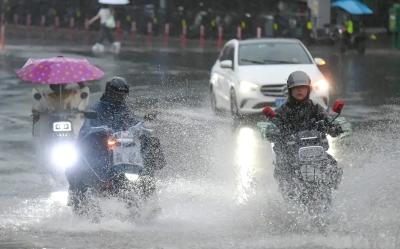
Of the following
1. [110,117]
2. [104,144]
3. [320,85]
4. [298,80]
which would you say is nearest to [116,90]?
[110,117]

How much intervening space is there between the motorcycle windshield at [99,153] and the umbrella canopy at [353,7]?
28.8m

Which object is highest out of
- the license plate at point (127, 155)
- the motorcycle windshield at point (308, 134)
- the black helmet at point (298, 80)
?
the black helmet at point (298, 80)

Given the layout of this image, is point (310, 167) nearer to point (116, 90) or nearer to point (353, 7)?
point (116, 90)

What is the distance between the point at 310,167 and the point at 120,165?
1547 mm

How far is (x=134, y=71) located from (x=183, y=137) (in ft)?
41.1

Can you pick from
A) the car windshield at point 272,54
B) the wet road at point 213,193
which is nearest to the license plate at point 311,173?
the wet road at point 213,193

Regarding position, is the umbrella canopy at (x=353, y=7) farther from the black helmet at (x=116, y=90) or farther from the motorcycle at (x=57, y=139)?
the black helmet at (x=116, y=90)

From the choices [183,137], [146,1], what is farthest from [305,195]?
[146,1]

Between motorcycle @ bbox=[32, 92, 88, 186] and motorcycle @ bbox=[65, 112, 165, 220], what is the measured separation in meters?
2.25

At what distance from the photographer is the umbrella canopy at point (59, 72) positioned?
12.8 m

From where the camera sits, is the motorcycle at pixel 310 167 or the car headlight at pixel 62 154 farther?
the car headlight at pixel 62 154

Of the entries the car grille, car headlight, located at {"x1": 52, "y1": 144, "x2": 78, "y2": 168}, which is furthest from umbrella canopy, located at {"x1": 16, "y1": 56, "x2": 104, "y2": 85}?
the car grille

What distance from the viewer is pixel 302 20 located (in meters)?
41.1

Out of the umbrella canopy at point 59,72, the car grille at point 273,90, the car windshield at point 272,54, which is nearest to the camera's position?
the umbrella canopy at point 59,72
